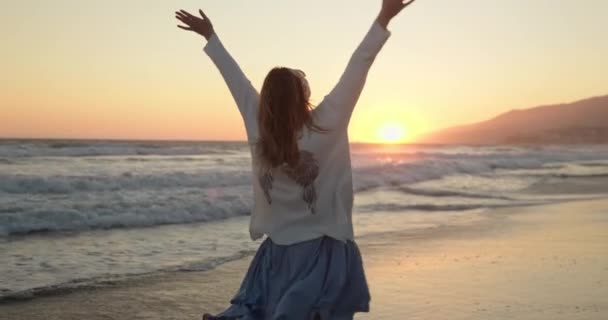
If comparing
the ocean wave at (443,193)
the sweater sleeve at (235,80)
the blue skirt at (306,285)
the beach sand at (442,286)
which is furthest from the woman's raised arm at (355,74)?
the ocean wave at (443,193)

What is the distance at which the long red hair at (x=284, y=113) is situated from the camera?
8.38ft

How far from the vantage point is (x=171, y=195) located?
1570 cm

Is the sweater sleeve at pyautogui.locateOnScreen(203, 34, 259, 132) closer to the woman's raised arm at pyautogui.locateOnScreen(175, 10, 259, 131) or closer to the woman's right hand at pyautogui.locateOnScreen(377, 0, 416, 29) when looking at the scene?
the woman's raised arm at pyautogui.locateOnScreen(175, 10, 259, 131)

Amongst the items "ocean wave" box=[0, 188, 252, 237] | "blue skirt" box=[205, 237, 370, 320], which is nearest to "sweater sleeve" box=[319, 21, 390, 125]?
"blue skirt" box=[205, 237, 370, 320]

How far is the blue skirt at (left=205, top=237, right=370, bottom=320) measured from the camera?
105 inches

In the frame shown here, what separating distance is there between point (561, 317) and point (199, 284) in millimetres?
3358

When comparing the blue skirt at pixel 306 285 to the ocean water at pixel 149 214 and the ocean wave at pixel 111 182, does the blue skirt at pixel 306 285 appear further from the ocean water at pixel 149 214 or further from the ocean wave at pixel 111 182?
the ocean wave at pixel 111 182

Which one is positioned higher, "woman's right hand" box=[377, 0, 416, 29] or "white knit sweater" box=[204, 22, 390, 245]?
"woman's right hand" box=[377, 0, 416, 29]

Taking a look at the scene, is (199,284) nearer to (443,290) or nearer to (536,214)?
(443,290)

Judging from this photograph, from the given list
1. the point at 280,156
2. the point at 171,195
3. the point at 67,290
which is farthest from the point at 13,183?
the point at 280,156

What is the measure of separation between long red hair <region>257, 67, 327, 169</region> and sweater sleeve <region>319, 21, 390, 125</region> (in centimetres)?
9

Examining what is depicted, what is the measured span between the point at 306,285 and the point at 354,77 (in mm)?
787

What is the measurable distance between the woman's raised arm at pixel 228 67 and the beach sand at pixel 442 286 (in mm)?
3318

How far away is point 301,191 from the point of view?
2666mm
